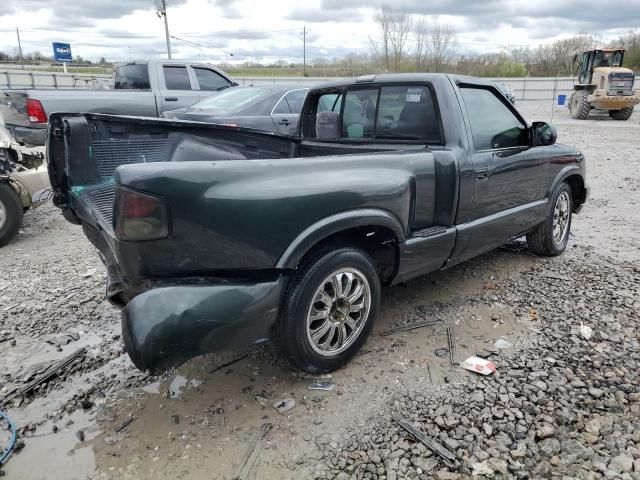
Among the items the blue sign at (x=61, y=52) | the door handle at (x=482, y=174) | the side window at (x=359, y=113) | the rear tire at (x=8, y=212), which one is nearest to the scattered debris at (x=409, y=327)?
the door handle at (x=482, y=174)

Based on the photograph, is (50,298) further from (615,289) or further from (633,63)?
(633,63)

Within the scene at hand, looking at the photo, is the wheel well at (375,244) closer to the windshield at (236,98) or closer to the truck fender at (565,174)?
the truck fender at (565,174)

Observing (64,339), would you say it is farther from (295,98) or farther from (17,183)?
(295,98)

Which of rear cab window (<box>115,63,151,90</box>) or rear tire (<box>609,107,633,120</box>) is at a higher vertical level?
rear cab window (<box>115,63,151,90</box>)

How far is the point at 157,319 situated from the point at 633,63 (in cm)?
4452

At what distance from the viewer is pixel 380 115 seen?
3896 mm

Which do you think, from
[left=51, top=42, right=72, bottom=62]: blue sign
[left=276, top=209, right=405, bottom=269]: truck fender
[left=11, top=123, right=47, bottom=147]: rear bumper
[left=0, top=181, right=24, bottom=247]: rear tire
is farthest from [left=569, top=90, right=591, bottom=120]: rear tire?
[left=51, top=42, right=72, bottom=62]: blue sign

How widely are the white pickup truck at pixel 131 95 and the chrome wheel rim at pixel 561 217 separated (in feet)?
22.4

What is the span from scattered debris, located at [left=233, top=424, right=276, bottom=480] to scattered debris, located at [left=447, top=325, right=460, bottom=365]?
1.25 m

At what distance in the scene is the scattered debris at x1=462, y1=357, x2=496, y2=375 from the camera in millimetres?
2979

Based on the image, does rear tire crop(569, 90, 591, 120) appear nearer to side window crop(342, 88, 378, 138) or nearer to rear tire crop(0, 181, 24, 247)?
side window crop(342, 88, 378, 138)

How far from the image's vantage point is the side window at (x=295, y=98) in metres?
7.87

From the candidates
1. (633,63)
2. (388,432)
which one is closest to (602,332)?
(388,432)

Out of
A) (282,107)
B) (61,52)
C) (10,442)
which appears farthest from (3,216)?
(61,52)
